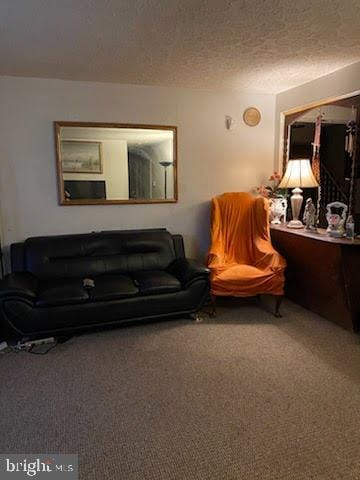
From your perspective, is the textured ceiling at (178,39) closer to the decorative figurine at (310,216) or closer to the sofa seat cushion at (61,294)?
the decorative figurine at (310,216)

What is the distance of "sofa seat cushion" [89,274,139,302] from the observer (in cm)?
295

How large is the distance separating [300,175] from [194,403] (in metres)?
2.52

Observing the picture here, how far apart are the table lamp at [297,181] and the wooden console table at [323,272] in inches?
8.0

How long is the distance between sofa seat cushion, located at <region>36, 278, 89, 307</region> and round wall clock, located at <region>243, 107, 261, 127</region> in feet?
8.99

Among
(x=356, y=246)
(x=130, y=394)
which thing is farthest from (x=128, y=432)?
(x=356, y=246)

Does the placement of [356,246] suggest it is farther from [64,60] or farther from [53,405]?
[64,60]

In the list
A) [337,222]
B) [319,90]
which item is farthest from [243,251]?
[319,90]

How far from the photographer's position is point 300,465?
163cm

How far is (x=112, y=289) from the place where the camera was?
3.01m

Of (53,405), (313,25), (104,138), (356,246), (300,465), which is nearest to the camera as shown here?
(300,465)

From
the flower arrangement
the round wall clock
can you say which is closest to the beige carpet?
the flower arrangement

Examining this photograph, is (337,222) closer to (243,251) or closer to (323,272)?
(323,272)

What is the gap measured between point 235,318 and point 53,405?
6.07ft

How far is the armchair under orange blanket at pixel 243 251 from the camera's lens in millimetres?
3318
